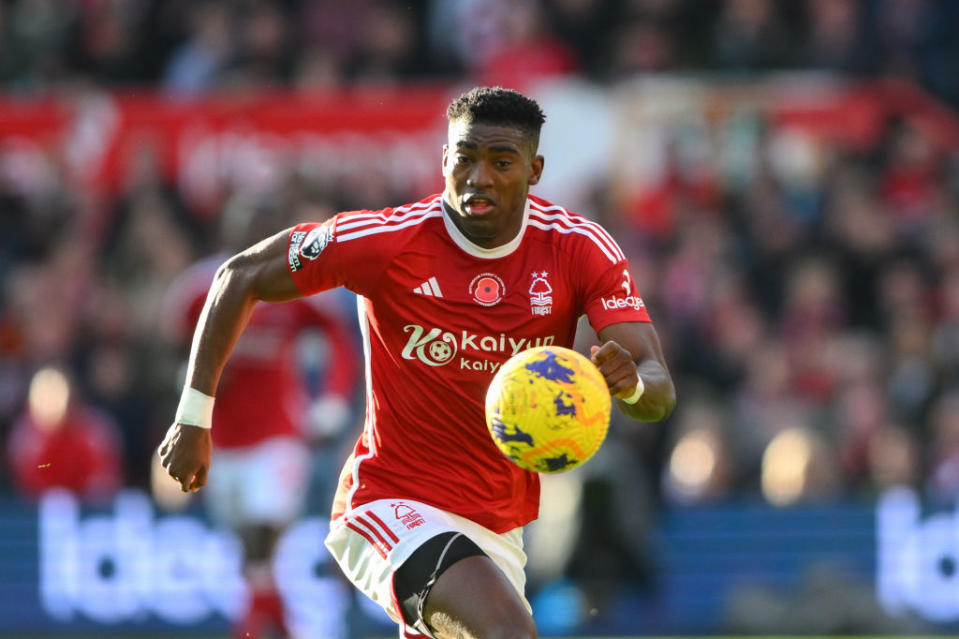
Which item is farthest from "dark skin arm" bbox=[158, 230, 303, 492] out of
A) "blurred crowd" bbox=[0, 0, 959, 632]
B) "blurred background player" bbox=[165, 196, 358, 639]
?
"blurred crowd" bbox=[0, 0, 959, 632]

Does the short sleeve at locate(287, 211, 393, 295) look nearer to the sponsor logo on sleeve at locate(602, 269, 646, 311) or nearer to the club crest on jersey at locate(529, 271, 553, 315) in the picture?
the club crest on jersey at locate(529, 271, 553, 315)

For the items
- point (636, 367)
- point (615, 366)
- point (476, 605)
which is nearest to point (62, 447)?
point (476, 605)

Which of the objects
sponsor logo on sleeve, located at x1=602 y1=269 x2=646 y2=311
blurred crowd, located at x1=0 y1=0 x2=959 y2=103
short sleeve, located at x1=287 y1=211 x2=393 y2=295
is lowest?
sponsor logo on sleeve, located at x1=602 y1=269 x2=646 y2=311

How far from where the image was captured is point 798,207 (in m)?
14.2

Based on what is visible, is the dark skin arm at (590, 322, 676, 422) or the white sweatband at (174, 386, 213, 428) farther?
the white sweatband at (174, 386, 213, 428)

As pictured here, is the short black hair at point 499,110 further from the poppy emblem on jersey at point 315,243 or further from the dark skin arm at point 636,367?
the dark skin arm at point 636,367

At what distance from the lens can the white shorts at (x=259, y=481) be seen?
996 cm

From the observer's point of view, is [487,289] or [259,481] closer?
[487,289]

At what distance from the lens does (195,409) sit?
5.91 metres

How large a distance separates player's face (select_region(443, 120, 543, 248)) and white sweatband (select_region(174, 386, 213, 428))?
3.87 ft

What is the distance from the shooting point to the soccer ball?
16.9 feet

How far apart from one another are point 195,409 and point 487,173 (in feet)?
4.60

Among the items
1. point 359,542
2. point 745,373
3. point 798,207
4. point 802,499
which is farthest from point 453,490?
point 798,207

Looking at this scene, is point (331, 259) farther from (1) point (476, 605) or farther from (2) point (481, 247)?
(1) point (476, 605)
